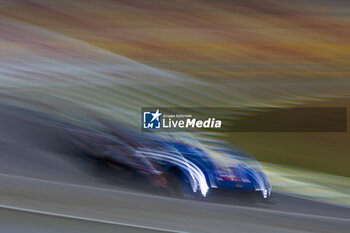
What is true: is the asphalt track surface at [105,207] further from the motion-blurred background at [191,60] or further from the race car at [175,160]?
the motion-blurred background at [191,60]

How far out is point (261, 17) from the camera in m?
3.87

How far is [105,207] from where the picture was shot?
2.33m

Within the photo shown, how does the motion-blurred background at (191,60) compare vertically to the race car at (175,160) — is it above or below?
above

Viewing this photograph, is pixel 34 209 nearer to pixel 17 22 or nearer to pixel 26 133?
pixel 26 133

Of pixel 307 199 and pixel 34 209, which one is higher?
pixel 307 199

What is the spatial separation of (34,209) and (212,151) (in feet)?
4.42

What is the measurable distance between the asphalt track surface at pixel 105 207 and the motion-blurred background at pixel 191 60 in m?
0.75

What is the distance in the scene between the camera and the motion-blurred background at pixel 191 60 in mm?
3583

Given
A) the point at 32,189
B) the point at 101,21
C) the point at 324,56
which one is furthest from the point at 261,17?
the point at 32,189

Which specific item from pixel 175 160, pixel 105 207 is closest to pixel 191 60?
pixel 175 160

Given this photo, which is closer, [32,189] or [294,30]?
[32,189]

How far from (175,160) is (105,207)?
0.61m

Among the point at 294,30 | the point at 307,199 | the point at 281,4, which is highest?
the point at 281,4

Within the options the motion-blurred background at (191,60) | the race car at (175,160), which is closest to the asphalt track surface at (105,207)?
the race car at (175,160)
